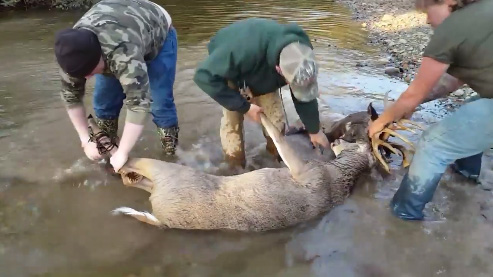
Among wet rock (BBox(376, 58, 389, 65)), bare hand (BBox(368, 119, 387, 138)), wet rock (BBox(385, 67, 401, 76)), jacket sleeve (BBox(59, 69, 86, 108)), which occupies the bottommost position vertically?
wet rock (BBox(376, 58, 389, 65))

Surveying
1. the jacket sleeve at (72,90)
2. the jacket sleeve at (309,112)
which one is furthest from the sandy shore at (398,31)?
the jacket sleeve at (72,90)

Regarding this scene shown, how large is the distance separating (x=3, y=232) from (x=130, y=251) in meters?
1.06

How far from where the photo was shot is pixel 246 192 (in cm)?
390

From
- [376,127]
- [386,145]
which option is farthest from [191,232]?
[386,145]

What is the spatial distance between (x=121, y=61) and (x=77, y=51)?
35 centimetres

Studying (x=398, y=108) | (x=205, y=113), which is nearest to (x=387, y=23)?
(x=205, y=113)

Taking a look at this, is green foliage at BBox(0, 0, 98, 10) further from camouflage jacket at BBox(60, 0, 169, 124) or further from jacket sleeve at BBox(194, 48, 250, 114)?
jacket sleeve at BBox(194, 48, 250, 114)

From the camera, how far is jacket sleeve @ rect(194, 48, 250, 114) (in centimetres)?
377

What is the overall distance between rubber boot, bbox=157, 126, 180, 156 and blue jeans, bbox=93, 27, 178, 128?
61 mm

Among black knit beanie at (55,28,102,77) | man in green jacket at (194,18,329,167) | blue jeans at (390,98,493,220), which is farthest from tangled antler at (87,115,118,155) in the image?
blue jeans at (390,98,493,220)

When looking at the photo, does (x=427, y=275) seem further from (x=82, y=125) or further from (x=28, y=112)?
(x=28, y=112)

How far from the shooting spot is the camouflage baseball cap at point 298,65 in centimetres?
345

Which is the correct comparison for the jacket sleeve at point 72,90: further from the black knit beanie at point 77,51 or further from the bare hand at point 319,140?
the bare hand at point 319,140

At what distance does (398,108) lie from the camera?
3.68m
